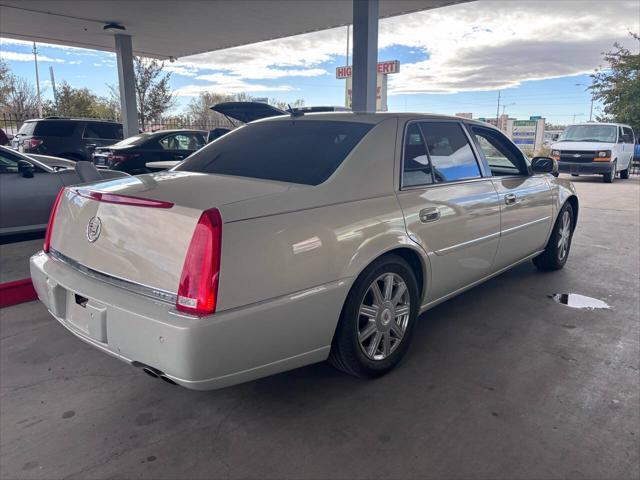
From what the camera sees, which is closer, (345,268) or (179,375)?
(179,375)

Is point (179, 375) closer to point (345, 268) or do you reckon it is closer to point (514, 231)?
point (345, 268)

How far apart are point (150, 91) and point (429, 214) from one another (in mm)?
27064

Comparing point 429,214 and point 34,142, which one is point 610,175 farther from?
point 34,142

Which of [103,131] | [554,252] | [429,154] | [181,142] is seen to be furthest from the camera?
[103,131]

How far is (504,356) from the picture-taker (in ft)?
10.9

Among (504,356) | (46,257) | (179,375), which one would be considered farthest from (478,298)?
(46,257)

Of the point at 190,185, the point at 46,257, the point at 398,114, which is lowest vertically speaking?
the point at 46,257

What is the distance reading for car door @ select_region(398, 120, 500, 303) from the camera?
310cm

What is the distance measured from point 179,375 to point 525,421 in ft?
5.95

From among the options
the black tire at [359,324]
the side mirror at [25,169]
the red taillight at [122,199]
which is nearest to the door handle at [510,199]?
the black tire at [359,324]

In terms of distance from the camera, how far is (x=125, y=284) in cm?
231

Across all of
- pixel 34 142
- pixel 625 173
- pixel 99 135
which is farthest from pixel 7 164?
pixel 625 173

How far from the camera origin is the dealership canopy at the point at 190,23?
9094 millimetres

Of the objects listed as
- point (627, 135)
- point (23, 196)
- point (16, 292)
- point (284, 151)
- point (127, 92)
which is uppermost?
point (127, 92)
